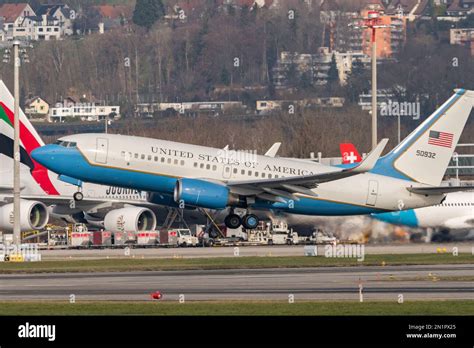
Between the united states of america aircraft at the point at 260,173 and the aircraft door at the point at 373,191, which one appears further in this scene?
the aircraft door at the point at 373,191

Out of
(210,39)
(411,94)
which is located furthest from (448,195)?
(210,39)

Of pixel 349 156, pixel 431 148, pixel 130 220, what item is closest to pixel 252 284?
pixel 431 148

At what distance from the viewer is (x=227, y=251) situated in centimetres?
6531

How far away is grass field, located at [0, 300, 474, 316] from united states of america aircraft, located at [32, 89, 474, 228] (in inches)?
815

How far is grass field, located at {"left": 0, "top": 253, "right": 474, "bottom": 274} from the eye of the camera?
2154 inches

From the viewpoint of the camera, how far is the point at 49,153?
62.0m

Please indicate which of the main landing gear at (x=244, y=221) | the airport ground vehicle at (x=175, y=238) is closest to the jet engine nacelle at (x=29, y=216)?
the airport ground vehicle at (x=175, y=238)

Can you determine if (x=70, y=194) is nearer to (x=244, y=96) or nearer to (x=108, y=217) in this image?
(x=108, y=217)

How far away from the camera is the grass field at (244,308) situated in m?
37.4

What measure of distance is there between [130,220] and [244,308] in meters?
38.6

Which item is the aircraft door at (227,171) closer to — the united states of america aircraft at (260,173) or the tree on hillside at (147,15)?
the united states of america aircraft at (260,173)

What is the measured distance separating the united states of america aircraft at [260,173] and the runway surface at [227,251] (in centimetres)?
182

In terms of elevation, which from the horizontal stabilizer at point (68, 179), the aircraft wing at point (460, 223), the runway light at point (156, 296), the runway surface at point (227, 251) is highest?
the horizontal stabilizer at point (68, 179)
